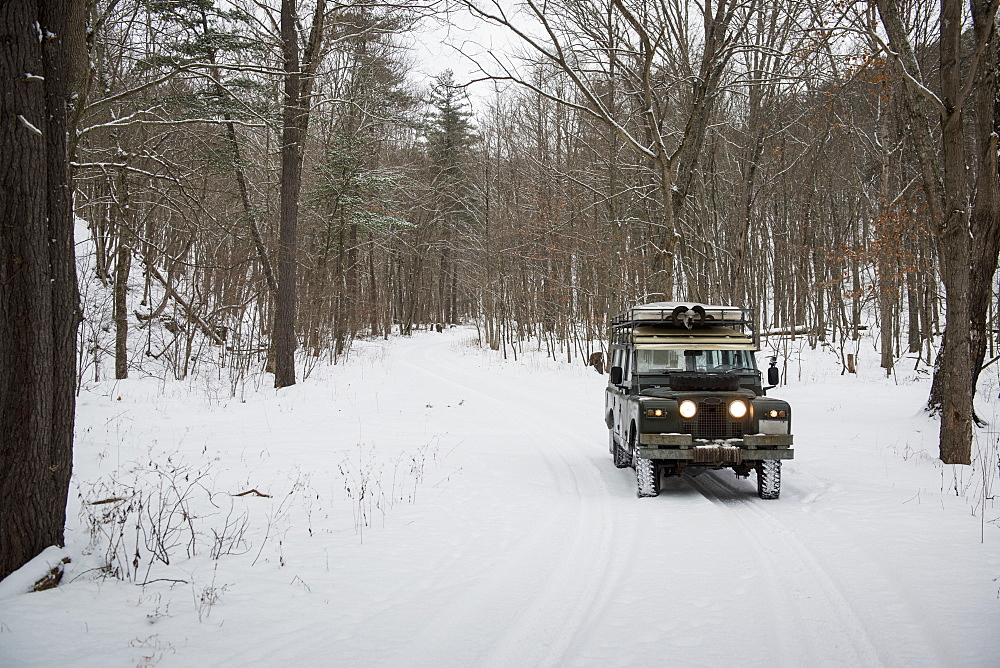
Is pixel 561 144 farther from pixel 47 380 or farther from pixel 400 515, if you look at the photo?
pixel 47 380

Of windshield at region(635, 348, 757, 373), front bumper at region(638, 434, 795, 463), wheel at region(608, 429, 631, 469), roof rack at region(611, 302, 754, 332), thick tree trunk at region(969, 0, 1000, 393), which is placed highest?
thick tree trunk at region(969, 0, 1000, 393)

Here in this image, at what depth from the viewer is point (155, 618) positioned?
4043 millimetres

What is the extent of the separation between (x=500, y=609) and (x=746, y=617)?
1711 mm

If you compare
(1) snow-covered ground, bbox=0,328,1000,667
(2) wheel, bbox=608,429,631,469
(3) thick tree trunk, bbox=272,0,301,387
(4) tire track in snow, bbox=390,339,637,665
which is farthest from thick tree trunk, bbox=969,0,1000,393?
(3) thick tree trunk, bbox=272,0,301,387

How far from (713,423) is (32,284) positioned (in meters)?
6.93

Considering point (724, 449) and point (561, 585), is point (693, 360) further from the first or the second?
point (561, 585)

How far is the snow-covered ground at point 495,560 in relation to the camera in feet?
12.5

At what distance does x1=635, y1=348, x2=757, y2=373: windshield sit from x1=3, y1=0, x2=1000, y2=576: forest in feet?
9.72

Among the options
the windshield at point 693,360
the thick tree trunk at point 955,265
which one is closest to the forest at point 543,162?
the thick tree trunk at point 955,265

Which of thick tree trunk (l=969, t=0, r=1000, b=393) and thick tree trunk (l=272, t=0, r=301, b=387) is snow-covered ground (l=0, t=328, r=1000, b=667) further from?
thick tree trunk (l=272, t=0, r=301, b=387)

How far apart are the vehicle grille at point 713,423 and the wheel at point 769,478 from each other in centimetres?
48

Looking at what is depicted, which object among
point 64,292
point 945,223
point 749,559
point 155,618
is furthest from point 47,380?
point 945,223

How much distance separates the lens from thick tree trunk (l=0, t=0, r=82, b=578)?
4383 mm

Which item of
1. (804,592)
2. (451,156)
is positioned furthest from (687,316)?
(451,156)
